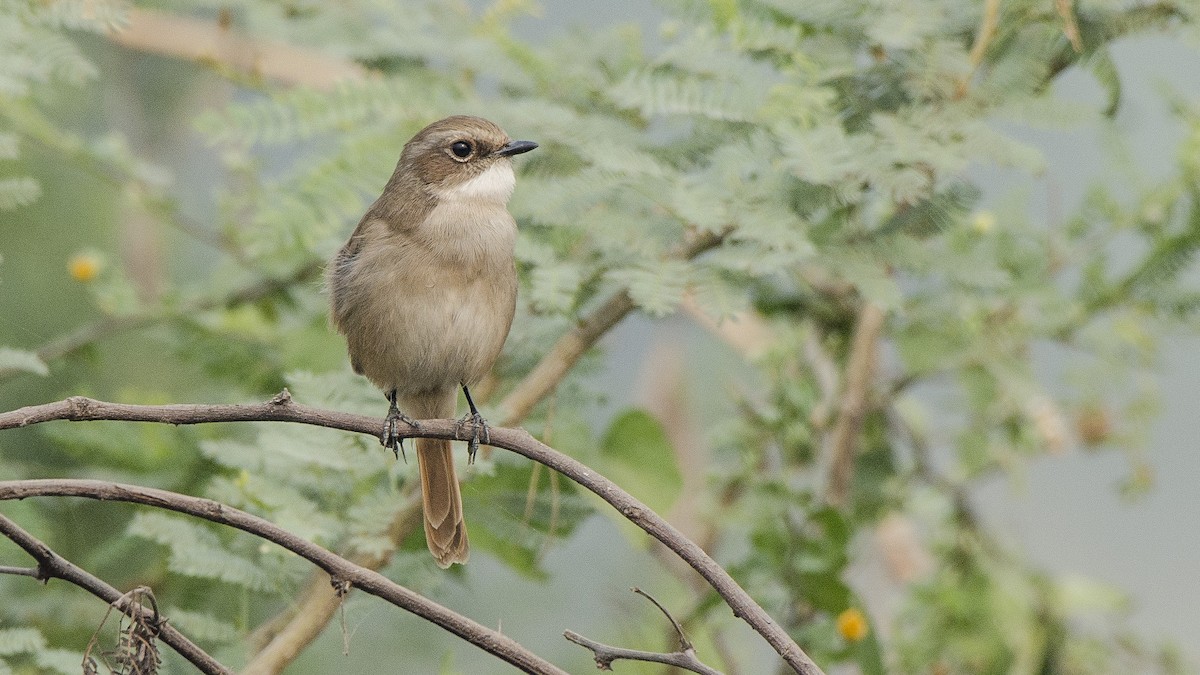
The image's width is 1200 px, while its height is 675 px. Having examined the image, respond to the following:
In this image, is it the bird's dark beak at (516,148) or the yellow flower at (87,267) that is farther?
the yellow flower at (87,267)

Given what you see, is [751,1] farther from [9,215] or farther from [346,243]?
[9,215]

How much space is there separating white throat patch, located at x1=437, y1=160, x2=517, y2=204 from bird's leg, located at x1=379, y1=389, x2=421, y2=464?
1.43 ft

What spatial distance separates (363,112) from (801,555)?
1.36 metres

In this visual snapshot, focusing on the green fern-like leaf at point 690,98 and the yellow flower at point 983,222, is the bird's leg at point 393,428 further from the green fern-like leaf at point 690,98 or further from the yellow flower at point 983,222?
the yellow flower at point 983,222

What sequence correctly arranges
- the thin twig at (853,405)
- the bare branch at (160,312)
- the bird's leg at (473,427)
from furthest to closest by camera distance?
the thin twig at (853,405)
the bare branch at (160,312)
the bird's leg at (473,427)

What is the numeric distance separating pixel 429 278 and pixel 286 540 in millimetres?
1294

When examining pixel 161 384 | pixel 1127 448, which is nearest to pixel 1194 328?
pixel 1127 448

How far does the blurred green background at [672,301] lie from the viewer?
101 inches

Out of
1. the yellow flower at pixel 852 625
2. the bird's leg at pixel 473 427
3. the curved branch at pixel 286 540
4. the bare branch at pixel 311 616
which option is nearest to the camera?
the curved branch at pixel 286 540

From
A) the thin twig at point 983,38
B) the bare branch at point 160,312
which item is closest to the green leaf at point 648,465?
the bare branch at point 160,312

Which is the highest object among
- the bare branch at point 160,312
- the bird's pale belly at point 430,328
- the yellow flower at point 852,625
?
the bare branch at point 160,312

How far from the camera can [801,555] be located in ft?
9.70

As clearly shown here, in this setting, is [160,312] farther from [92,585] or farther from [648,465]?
[92,585]

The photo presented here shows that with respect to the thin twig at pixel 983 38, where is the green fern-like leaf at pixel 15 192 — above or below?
below
